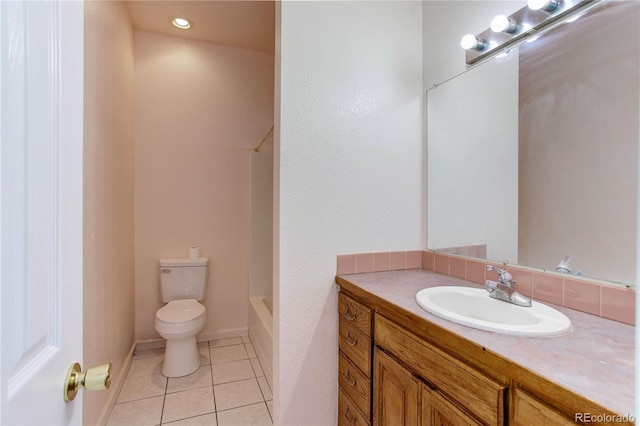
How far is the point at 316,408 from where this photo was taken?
1.48 m

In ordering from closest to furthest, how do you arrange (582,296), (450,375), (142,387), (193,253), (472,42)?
(450,375) < (582,296) < (472,42) < (142,387) < (193,253)

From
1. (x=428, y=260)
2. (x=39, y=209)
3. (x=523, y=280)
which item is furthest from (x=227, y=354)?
(x=39, y=209)

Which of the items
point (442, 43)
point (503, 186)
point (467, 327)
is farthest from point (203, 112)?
point (467, 327)

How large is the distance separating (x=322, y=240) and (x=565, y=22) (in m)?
1.32

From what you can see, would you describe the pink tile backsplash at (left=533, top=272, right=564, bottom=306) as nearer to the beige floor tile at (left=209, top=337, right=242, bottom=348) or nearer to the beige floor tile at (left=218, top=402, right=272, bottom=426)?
the beige floor tile at (left=218, top=402, right=272, bottom=426)

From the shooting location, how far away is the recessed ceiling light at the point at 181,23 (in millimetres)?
2340

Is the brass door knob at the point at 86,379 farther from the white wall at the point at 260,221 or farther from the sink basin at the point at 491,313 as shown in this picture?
the white wall at the point at 260,221

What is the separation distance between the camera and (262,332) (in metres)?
2.27

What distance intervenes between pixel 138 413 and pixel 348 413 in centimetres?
128

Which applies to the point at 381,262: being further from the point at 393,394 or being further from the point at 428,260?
the point at 393,394

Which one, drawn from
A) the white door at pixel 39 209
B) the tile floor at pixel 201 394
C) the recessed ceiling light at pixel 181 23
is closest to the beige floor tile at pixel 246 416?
the tile floor at pixel 201 394

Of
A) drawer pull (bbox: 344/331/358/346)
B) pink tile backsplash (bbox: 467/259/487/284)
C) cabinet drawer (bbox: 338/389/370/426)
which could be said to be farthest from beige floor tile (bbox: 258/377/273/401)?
pink tile backsplash (bbox: 467/259/487/284)

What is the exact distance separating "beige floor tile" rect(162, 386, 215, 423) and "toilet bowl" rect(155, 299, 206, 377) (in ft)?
0.78

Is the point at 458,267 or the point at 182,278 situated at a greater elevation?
the point at 458,267
